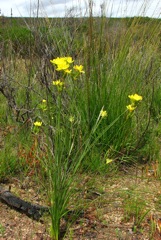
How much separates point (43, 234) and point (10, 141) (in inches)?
37.2

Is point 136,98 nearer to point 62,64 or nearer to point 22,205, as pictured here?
point 62,64

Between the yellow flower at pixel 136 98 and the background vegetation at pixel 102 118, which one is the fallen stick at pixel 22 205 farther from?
the yellow flower at pixel 136 98

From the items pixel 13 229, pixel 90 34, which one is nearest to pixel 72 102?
pixel 90 34

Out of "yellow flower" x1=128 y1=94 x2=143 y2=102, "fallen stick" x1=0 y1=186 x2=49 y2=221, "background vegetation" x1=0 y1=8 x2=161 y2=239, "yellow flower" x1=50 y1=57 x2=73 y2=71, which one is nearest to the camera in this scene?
"yellow flower" x1=50 y1=57 x2=73 y2=71

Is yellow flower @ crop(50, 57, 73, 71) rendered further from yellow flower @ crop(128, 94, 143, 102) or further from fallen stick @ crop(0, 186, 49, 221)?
fallen stick @ crop(0, 186, 49, 221)

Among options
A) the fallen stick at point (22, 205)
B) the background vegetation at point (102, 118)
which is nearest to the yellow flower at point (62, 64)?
the background vegetation at point (102, 118)

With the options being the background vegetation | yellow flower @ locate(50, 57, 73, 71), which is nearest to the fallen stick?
the background vegetation

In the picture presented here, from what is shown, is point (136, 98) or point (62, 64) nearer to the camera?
point (62, 64)

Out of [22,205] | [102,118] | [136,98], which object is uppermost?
[136,98]

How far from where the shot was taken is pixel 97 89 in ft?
8.44

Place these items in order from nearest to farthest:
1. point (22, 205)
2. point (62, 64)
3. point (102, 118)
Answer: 1. point (62, 64)
2. point (22, 205)
3. point (102, 118)

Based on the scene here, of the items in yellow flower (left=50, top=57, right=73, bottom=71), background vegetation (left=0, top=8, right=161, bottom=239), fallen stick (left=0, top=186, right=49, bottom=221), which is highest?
yellow flower (left=50, top=57, right=73, bottom=71)

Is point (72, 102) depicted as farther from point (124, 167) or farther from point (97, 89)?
point (124, 167)

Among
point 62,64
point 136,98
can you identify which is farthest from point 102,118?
point 62,64
